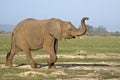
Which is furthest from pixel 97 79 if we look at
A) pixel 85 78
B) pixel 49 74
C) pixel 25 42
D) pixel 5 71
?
pixel 25 42

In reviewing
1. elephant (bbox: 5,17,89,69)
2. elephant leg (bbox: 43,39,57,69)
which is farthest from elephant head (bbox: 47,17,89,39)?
elephant leg (bbox: 43,39,57,69)

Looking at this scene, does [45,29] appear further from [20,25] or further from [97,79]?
[97,79]

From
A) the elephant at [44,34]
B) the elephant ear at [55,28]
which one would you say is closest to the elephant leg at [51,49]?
the elephant at [44,34]

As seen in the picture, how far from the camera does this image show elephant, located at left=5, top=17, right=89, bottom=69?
21.1 meters

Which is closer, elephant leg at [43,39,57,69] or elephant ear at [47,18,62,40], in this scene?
elephant leg at [43,39,57,69]

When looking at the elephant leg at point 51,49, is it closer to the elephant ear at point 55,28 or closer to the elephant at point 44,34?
the elephant at point 44,34

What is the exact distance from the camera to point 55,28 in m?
21.3

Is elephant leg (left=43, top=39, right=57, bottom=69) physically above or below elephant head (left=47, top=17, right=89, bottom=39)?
below

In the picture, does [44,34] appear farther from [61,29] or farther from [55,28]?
[61,29]

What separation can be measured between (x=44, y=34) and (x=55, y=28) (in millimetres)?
666

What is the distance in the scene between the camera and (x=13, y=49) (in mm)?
23062

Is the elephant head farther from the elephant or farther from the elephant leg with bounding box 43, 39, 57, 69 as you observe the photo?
the elephant leg with bounding box 43, 39, 57, 69

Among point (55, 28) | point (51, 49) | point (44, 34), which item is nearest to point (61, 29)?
point (55, 28)

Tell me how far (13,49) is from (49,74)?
512 centimetres
